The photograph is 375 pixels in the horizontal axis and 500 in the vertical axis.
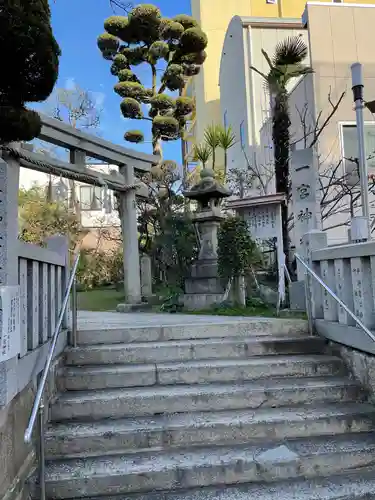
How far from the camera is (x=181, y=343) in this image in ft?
15.0

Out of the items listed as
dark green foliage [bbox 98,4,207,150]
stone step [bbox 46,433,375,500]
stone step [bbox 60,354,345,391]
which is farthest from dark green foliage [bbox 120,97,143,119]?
stone step [bbox 46,433,375,500]

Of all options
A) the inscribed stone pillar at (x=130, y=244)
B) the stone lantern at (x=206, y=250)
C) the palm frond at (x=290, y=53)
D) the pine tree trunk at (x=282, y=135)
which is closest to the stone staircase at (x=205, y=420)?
the stone lantern at (x=206, y=250)

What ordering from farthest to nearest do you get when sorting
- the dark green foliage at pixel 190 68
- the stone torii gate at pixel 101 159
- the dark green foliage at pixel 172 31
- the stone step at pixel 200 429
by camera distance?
1. the dark green foliage at pixel 190 68
2. the dark green foliage at pixel 172 31
3. the stone torii gate at pixel 101 159
4. the stone step at pixel 200 429

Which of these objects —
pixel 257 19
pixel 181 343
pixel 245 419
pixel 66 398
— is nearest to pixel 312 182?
pixel 181 343

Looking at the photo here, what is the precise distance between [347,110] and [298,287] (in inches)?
254

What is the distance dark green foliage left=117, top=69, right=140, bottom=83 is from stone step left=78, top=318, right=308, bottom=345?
1182 centimetres

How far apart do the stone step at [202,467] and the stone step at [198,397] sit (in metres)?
0.47

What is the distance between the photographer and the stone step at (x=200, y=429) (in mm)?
3350

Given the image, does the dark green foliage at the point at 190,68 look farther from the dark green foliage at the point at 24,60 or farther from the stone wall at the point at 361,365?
the stone wall at the point at 361,365

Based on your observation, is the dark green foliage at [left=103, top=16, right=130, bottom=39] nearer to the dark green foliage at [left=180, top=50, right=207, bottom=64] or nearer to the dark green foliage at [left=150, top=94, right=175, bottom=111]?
the dark green foliage at [left=180, top=50, right=207, bottom=64]

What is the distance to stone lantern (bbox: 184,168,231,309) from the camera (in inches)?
347

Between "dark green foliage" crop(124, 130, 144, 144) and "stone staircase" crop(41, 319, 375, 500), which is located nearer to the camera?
"stone staircase" crop(41, 319, 375, 500)

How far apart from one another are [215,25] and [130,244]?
49.3 feet

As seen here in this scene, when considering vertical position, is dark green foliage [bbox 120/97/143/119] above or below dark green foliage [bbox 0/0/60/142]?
above
